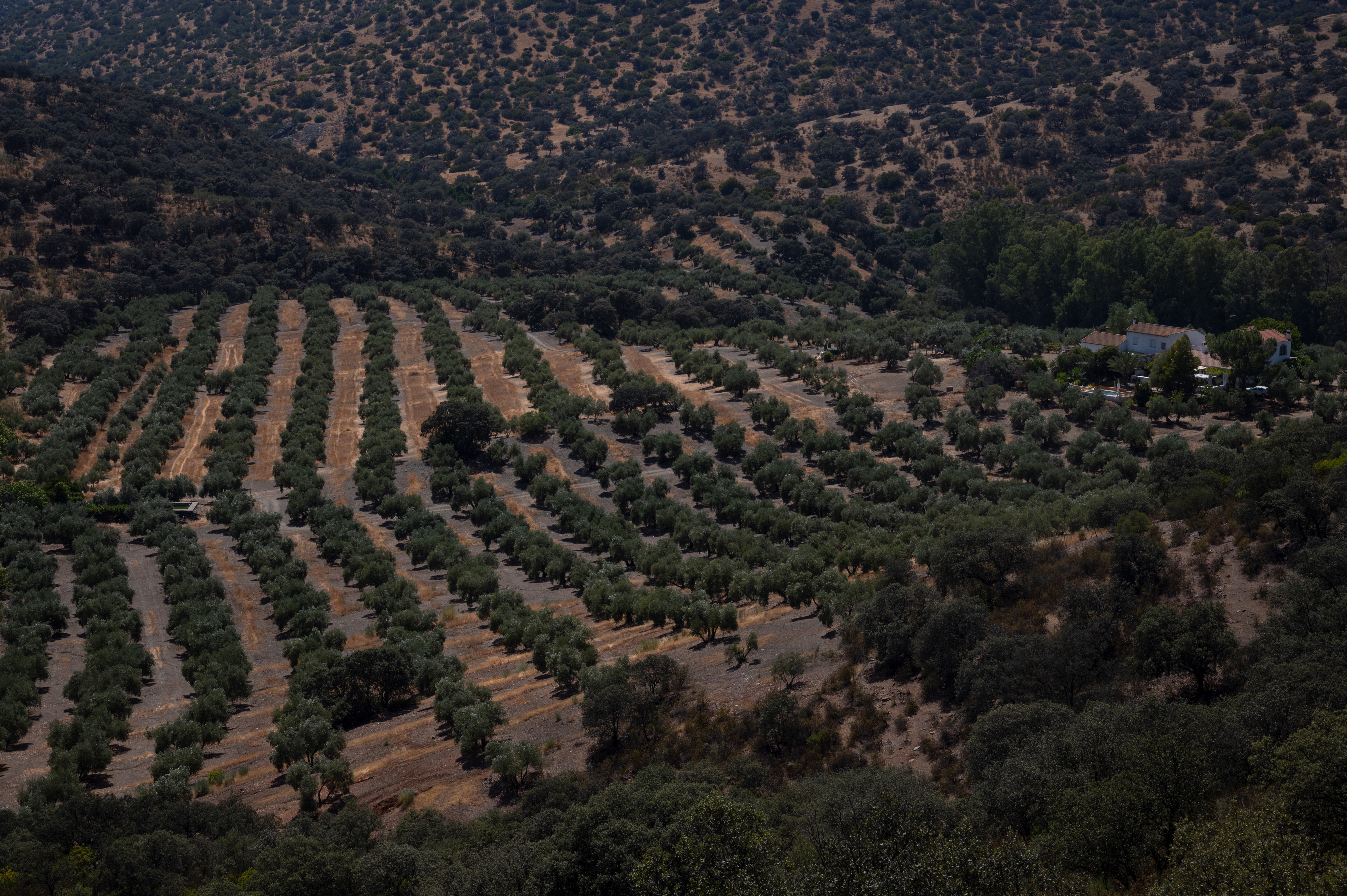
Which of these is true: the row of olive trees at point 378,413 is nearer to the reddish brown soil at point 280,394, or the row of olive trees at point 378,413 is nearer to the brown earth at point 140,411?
the reddish brown soil at point 280,394

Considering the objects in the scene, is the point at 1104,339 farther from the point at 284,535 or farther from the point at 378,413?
the point at 284,535

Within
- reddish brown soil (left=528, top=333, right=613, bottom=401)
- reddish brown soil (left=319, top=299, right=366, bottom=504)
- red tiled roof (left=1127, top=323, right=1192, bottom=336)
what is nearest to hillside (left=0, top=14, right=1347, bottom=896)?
red tiled roof (left=1127, top=323, right=1192, bottom=336)

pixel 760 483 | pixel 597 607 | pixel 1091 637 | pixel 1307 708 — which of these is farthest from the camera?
pixel 760 483

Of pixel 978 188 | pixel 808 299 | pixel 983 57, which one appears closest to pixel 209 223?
pixel 808 299

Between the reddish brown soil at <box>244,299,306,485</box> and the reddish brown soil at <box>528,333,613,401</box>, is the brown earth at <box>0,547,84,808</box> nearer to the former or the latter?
the reddish brown soil at <box>244,299,306,485</box>

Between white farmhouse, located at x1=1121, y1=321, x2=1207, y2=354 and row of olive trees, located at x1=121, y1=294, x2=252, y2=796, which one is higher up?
white farmhouse, located at x1=1121, y1=321, x2=1207, y2=354

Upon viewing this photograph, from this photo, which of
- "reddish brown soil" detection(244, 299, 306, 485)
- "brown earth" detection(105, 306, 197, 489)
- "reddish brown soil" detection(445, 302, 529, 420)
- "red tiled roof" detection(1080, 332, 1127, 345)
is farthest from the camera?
"reddish brown soil" detection(445, 302, 529, 420)

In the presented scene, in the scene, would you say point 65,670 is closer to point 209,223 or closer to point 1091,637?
point 1091,637
